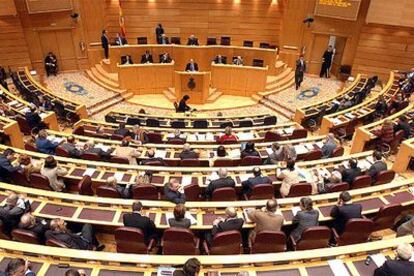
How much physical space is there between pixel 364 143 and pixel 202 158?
4.45m

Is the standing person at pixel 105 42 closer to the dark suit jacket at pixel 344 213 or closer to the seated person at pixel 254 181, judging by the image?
the seated person at pixel 254 181

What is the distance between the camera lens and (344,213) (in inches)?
222

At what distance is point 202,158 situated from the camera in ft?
27.6

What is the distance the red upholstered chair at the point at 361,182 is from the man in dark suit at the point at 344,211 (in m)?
1.21

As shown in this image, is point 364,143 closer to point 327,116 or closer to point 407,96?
point 327,116

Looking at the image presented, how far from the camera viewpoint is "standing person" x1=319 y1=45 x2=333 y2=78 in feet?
54.8

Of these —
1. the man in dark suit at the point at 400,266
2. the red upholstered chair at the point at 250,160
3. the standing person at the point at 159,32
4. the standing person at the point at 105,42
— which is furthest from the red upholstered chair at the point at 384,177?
the standing person at the point at 105,42

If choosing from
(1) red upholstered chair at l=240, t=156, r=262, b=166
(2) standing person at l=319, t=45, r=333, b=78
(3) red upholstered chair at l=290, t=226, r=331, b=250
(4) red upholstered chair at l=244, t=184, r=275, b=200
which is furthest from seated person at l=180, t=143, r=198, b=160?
(2) standing person at l=319, t=45, r=333, b=78

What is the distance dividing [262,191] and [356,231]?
5.81ft

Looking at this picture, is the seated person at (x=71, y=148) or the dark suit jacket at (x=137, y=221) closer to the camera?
the dark suit jacket at (x=137, y=221)

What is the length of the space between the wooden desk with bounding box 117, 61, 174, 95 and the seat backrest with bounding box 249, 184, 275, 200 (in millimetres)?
10343

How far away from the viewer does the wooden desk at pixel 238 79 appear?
611 inches

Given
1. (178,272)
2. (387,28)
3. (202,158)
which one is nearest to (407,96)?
(387,28)

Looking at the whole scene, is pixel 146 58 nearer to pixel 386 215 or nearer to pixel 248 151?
pixel 248 151
